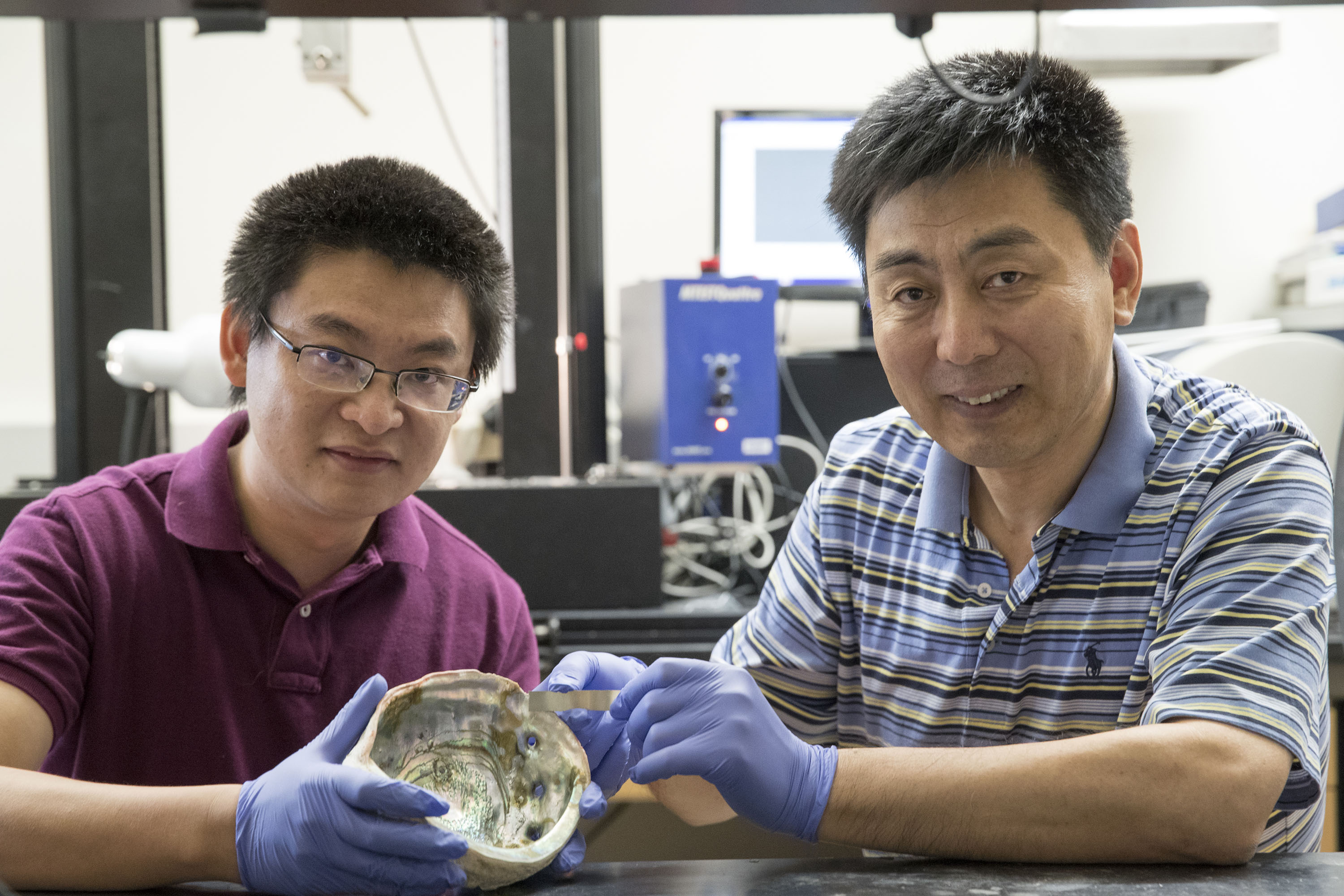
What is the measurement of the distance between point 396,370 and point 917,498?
2.17 ft

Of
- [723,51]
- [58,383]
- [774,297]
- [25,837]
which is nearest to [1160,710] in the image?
[25,837]

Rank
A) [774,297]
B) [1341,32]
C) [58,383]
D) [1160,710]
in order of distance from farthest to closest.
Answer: [1341,32], [774,297], [58,383], [1160,710]

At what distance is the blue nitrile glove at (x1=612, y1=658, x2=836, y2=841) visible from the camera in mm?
911

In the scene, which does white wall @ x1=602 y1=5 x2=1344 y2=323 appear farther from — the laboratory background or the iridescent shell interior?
the iridescent shell interior

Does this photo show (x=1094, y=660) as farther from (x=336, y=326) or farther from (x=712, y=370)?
(x=712, y=370)

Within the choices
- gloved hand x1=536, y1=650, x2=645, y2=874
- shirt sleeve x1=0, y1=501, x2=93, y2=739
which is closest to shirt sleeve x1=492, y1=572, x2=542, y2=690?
gloved hand x1=536, y1=650, x2=645, y2=874

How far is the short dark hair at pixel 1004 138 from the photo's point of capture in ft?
3.48

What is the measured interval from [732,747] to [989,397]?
47cm

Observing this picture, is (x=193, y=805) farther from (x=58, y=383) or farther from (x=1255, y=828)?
(x=58, y=383)

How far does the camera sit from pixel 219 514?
118 centimetres

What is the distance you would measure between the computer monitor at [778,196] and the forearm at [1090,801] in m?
1.75

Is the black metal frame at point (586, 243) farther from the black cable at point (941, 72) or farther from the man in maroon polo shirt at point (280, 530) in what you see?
the black cable at point (941, 72)

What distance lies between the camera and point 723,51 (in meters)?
3.17

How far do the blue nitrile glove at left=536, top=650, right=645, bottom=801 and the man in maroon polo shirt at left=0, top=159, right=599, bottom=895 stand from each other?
21 cm
